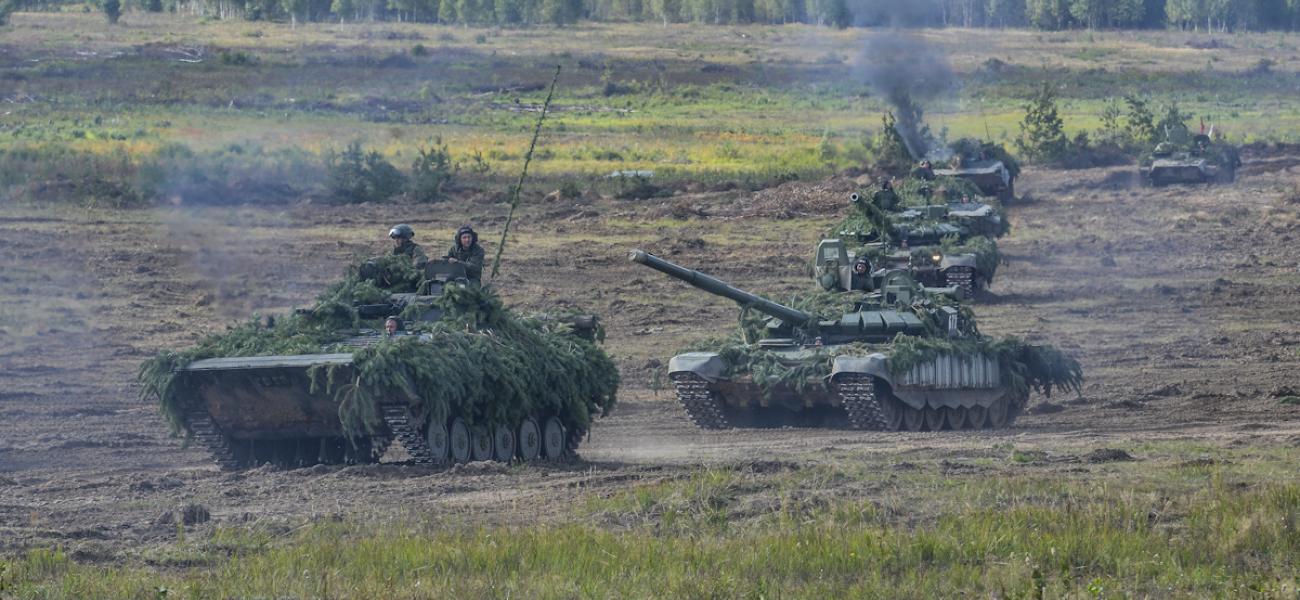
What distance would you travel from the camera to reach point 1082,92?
239ft

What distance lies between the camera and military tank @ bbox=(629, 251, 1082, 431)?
21.5m

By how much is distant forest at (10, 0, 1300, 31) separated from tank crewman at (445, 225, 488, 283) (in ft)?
71.3

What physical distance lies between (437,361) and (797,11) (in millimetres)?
58199

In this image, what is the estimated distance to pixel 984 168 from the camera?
139 ft

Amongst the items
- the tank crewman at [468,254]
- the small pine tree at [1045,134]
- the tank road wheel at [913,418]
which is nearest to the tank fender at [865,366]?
the tank road wheel at [913,418]

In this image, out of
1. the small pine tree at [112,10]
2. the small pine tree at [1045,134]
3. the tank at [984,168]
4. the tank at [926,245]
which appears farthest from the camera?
the small pine tree at [112,10]

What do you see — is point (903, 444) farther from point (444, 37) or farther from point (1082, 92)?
point (1082, 92)

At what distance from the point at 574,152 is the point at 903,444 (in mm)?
33397

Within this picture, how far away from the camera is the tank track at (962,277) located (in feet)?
104

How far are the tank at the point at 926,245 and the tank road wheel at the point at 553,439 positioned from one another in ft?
31.1

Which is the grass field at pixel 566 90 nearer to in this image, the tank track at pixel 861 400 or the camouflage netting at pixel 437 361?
the tank track at pixel 861 400

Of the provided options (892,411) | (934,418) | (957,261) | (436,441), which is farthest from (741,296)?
(957,261)

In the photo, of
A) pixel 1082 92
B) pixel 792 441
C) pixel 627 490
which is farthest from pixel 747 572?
pixel 1082 92

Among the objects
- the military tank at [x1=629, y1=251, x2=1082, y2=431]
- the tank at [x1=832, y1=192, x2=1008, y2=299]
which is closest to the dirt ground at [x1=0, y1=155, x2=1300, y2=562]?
the military tank at [x1=629, y1=251, x2=1082, y2=431]
